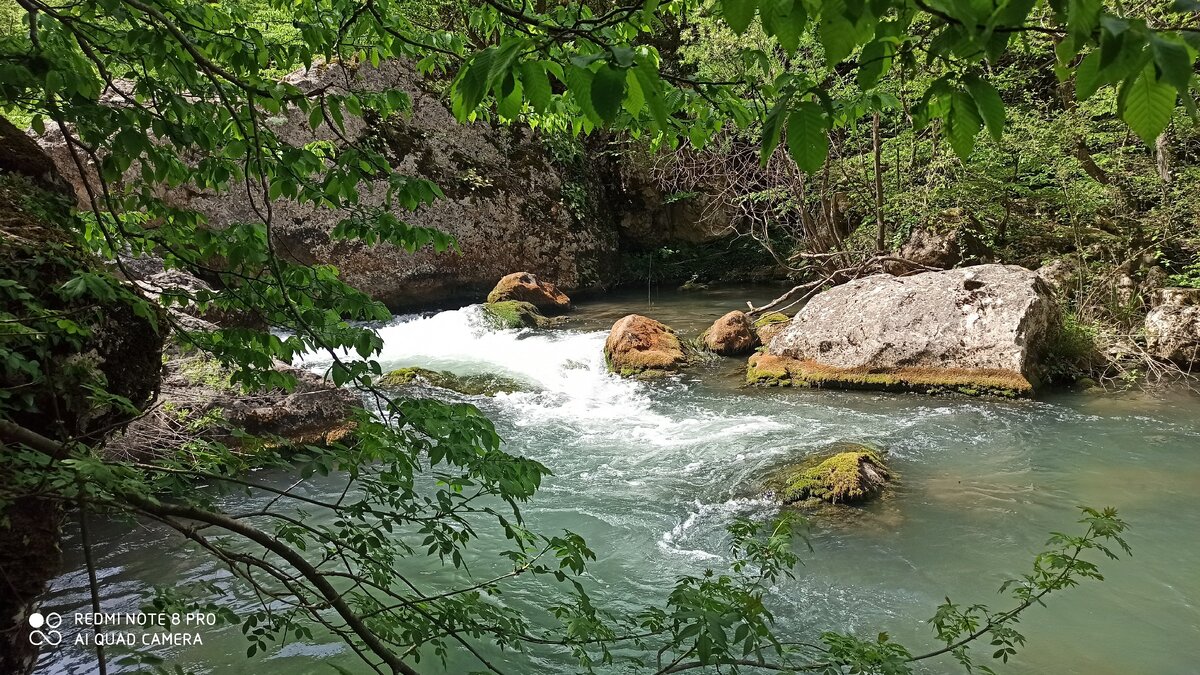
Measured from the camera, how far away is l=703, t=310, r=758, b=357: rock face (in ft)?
33.5

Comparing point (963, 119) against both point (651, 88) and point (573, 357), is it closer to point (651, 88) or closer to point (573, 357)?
point (651, 88)

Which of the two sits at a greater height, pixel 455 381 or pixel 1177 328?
pixel 1177 328

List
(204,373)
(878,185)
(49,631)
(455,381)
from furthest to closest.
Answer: (878,185), (455,381), (204,373), (49,631)

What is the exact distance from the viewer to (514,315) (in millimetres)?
12109

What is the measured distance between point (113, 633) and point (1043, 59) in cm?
1464

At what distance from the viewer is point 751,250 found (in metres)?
17.8

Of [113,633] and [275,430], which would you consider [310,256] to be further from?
[113,633]

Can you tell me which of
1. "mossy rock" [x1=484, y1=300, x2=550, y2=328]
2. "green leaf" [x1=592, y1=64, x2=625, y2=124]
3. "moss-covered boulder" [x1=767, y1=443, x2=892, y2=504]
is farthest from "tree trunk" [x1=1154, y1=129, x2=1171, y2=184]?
"green leaf" [x1=592, y1=64, x2=625, y2=124]

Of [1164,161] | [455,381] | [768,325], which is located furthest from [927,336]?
[455,381]

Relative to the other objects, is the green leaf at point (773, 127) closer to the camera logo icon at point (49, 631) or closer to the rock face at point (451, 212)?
the camera logo icon at point (49, 631)

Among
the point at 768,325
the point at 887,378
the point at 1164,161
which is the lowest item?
the point at 887,378

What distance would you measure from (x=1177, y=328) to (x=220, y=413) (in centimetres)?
1115

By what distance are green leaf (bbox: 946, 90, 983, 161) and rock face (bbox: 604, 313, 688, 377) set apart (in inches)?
330

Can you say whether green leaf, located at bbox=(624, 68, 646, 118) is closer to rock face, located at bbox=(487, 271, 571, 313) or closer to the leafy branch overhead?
the leafy branch overhead
